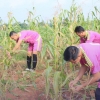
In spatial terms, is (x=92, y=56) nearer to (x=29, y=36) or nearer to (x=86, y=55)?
(x=86, y=55)

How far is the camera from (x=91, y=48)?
2344 millimetres

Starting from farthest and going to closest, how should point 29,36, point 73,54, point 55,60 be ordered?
1. point 29,36
2. point 55,60
3. point 73,54

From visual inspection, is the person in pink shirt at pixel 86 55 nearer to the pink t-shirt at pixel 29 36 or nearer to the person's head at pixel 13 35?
the person's head at pixel 13 35

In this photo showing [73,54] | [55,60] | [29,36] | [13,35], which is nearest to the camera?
[73,54]

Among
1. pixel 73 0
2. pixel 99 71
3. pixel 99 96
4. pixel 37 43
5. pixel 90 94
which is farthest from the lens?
pixel 37 43

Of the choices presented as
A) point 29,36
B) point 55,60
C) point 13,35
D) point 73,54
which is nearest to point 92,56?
point 73,54

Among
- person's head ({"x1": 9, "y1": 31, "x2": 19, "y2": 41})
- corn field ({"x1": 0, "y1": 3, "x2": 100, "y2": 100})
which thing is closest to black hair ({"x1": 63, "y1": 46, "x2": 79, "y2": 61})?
corn field ({"x1": 0, "y1": 3, "x2": 100, "y2": 100})

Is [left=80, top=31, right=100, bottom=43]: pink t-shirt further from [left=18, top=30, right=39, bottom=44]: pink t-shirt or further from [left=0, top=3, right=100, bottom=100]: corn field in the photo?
[left=18, top=30, right=39, bottom=44]: pink t-shirt

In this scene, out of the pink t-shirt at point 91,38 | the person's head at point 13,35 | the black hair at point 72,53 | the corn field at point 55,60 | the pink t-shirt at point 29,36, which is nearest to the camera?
the black hair at point 72,53

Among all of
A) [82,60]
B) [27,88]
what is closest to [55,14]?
[27,88]

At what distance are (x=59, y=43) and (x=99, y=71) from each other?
154 centimetres

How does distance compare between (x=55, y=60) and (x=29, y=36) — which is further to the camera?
(x=29, y=36)

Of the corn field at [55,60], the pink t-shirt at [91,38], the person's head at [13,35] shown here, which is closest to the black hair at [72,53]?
the corn field at [55,60]

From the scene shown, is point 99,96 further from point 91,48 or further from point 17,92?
point 17,92
